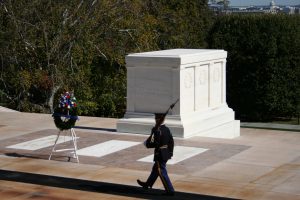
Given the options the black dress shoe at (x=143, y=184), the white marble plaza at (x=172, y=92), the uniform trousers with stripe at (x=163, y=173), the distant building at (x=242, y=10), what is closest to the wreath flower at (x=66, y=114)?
the black dress shoe at (x=143, y=184)

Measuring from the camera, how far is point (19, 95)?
2670cm

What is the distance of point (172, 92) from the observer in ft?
52.1


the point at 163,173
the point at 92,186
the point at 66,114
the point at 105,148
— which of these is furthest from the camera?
the point at 105,148

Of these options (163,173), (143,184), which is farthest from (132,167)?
(163,173)

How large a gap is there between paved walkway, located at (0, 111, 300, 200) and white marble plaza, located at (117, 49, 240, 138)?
434mm

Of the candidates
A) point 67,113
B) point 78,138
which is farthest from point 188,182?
point 78,138

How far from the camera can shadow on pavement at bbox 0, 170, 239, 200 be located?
10594mm

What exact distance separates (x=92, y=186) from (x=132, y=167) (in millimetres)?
1530

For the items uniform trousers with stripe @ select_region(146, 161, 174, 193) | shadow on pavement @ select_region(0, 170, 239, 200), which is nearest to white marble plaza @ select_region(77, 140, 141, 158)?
shadow on pavement @ select_region(0, 170, 239, 200)

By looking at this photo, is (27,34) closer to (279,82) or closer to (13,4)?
(13,4)

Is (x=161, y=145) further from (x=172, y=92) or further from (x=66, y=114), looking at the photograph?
(x=172, y=92)

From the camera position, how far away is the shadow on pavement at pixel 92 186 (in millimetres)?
10594

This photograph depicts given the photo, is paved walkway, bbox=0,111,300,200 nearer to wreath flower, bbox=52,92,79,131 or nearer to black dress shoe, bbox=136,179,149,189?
black dress shoe, bbox=136,179,149,189

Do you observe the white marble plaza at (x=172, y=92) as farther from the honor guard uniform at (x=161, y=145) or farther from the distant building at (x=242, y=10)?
the distant building at (x=242, y=10)
